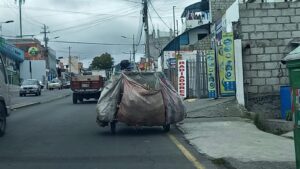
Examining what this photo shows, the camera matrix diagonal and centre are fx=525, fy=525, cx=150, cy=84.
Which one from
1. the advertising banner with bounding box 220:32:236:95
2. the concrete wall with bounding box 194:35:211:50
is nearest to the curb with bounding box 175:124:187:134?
the advertising banner with bounding box 220:32:236:95

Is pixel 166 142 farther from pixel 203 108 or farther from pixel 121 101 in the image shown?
pixel 203 108

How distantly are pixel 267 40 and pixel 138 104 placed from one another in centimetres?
677

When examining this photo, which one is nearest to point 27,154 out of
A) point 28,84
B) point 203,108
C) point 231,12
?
point 203,108

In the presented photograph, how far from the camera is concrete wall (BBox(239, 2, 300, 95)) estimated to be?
18.4 metres

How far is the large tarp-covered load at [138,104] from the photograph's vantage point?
13.8 metres

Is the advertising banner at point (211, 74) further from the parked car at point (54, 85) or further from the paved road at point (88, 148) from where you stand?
the parked car at point (54, 85)

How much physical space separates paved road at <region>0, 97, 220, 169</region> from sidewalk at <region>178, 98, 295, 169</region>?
17.5 inches

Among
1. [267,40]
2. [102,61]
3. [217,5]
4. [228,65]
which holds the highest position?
[217,5]

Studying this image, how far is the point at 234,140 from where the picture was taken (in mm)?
12156

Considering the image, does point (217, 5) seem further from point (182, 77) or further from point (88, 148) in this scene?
point (88, 148)

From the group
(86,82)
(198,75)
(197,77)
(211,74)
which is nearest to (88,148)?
(211,74)

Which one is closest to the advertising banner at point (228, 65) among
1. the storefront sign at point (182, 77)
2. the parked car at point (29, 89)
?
the storefront sign at point (182, 77)

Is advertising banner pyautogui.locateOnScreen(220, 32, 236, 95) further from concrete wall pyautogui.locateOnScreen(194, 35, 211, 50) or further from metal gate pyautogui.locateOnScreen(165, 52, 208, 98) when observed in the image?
concrete wall pyautogui.locateOnScreen(194, 35, 211, 50)

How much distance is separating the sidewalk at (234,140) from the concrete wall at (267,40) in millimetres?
1337
